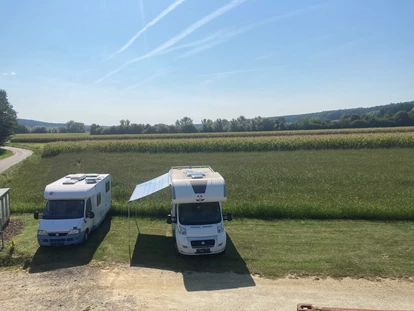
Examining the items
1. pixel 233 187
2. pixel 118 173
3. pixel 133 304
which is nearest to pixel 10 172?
pixel 118 173

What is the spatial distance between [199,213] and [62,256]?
5.29m

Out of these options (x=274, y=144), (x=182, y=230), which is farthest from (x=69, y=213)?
(x=274, y=144)

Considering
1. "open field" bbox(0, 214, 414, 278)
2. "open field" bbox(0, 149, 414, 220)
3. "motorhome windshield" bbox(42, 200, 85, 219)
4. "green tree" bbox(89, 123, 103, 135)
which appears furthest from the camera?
"green tree" bbox(89, 123, 103, 135)

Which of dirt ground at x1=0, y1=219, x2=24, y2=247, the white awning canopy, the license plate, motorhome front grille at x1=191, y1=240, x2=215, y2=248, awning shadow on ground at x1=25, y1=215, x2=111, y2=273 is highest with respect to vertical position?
the white awning canopy

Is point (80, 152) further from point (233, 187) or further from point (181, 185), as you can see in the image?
point (181, 185)

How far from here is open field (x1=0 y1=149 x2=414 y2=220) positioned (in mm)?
16547

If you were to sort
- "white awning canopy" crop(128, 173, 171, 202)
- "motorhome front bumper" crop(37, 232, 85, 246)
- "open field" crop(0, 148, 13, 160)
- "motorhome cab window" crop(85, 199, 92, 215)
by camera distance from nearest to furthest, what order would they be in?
"motorhome front bumper" crop(37, 232, 85, 246)
"motorhome cab window" crop(85, 199, 92, 215)
"white awning canopy" crop(128, 173, 171, 202)
"open field" crop(0, 148, 13, 160)

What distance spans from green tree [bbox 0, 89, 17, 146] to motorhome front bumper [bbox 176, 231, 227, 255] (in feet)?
190

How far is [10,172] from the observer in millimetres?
32844

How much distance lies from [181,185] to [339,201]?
10.4 meters

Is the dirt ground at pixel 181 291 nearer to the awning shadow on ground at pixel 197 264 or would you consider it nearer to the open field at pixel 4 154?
the awning shadow on ground at pixel 197 264

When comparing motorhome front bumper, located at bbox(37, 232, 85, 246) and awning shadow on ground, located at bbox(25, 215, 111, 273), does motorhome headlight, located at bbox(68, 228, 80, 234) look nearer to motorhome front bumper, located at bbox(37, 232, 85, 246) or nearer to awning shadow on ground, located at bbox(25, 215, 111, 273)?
motorhome front bumper, located at bbox(37, 232, 85, 246)

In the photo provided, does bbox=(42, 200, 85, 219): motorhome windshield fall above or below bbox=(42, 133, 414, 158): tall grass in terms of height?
below

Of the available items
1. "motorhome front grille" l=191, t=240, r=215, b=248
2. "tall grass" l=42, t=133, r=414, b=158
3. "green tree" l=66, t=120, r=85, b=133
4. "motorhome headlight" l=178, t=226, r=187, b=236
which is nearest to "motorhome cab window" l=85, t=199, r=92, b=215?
"motorhome headlight" l=178, t=226, r=187, b=236
